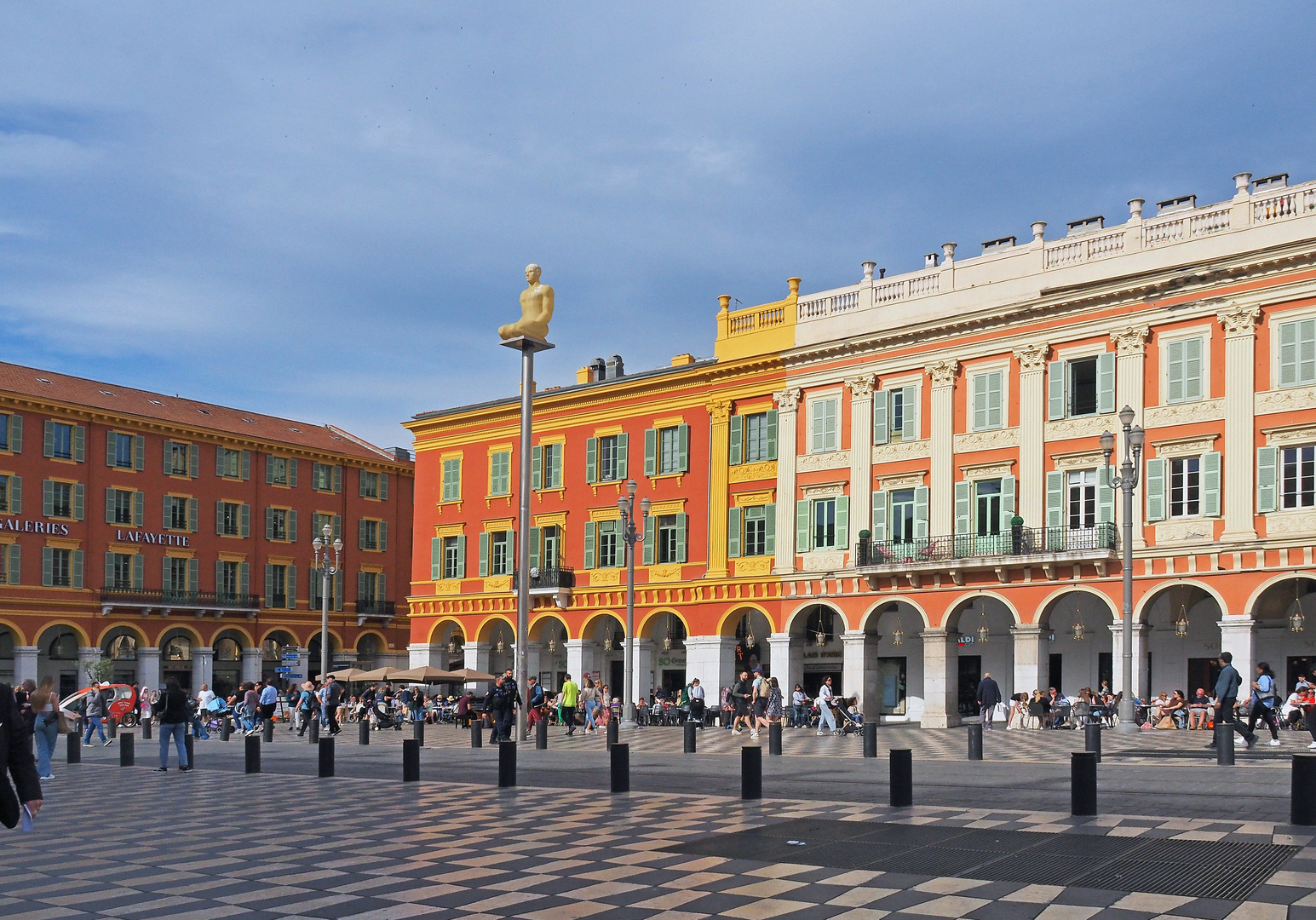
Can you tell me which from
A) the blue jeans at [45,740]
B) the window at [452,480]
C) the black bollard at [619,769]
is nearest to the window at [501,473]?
the window at [452,480]

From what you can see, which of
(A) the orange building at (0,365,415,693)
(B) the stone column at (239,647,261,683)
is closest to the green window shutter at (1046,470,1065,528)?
(A) the orange building at (0,365,415,693)

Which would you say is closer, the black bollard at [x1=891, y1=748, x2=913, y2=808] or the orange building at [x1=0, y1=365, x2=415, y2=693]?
the black bollard at [x1=891, y1=748, x2=913, y2=808]

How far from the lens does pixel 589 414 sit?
53.8 metres

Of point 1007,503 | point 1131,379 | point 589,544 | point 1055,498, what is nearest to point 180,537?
point 589,544

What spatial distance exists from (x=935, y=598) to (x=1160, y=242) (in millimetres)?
12857

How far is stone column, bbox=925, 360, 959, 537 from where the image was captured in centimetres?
4366

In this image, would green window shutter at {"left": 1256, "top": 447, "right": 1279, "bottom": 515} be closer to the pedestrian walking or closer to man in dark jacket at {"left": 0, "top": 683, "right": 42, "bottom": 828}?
the pedestrian walking

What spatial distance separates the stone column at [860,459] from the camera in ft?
150

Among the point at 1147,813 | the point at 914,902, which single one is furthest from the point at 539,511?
the point at 914,902

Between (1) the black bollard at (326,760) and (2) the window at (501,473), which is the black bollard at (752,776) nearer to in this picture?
(1) the black bollard at (326,760)

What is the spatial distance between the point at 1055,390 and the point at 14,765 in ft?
121

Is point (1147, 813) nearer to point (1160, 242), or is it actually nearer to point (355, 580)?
point (1160, 242)

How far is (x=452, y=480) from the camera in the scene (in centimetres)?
5856

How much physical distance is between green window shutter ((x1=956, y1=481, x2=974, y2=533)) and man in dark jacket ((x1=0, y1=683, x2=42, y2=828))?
121ft
